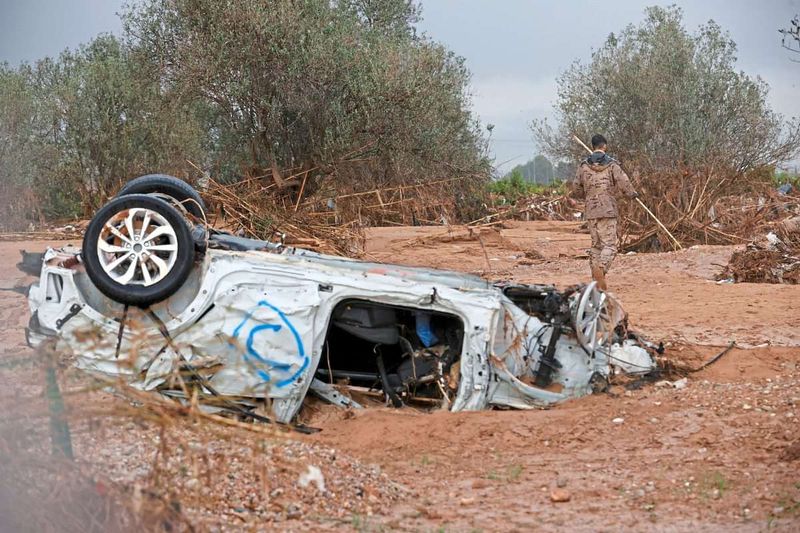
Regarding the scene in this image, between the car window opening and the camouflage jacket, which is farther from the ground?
the camouflage jacket

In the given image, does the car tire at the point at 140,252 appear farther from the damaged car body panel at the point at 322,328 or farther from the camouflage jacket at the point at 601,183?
the camouflage jacket at the point at 601,183

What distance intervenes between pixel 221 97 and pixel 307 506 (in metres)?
14.0

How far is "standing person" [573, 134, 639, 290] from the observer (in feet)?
39.8

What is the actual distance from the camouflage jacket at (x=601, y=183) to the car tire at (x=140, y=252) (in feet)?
21.6

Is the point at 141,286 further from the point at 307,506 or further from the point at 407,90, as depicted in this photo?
the point at 407,90

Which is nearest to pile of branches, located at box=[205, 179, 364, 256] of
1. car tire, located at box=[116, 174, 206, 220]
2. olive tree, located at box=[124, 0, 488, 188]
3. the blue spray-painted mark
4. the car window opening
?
olive tree, located at box=[124, 0, 488, 188]

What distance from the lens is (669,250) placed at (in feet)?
65.2

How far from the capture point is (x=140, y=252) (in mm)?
6824

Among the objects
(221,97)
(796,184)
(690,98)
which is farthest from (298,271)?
(796,184)

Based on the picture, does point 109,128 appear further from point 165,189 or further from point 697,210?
point 165,189

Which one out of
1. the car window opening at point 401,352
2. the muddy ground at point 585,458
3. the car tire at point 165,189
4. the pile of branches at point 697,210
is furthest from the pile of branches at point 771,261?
the car tire at point 165,189

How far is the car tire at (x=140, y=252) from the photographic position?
6.80 metres

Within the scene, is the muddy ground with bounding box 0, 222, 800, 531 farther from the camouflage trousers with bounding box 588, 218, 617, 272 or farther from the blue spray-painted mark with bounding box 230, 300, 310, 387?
the camouflage trousers with bounding box 588, 218, 617, 272

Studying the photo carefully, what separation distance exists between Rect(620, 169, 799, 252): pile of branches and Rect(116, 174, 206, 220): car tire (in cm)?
1354
